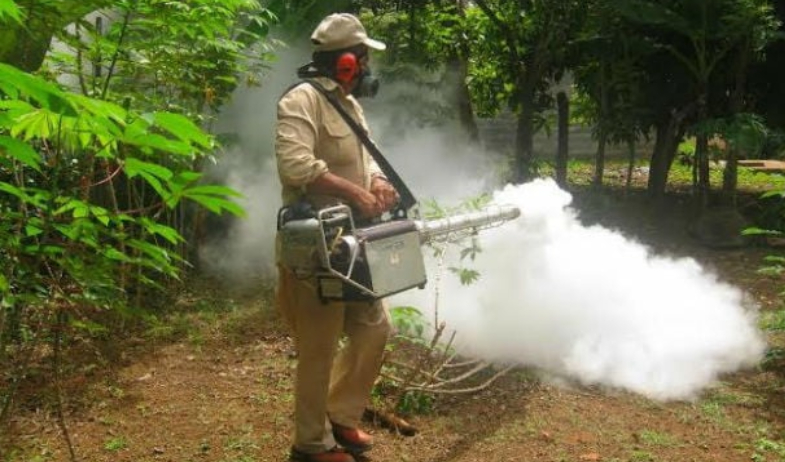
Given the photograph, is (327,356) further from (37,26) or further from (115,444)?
(37,26)

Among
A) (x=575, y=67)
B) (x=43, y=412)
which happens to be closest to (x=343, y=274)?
(x=43, y=412)

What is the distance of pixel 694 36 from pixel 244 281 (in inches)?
204

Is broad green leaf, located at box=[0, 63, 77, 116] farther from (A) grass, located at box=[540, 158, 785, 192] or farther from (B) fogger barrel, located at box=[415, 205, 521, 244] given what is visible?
(A) grass, located at box=[540, 158, 785, 192]

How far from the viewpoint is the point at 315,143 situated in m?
3.33

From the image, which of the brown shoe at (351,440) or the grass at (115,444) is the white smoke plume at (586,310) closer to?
the brown shoe at (351,440)

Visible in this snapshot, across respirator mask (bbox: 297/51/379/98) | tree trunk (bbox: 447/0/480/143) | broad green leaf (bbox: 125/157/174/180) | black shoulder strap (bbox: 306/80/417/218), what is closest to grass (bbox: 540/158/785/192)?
tree trunk (bbox: 447/0/480/143)

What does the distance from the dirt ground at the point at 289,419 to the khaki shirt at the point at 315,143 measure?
1292 millimetres

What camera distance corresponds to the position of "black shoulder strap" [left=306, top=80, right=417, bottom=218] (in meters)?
3.35

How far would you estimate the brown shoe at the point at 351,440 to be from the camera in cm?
352

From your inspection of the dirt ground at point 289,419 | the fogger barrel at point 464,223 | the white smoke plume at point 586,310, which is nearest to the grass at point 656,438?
the dirt ground at point 289,419

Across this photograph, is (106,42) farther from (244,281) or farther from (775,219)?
(775,219)

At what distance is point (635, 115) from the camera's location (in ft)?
31.1

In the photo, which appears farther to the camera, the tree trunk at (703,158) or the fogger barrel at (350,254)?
the tree trunk at (703,158)

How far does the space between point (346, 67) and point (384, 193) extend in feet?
1.82
